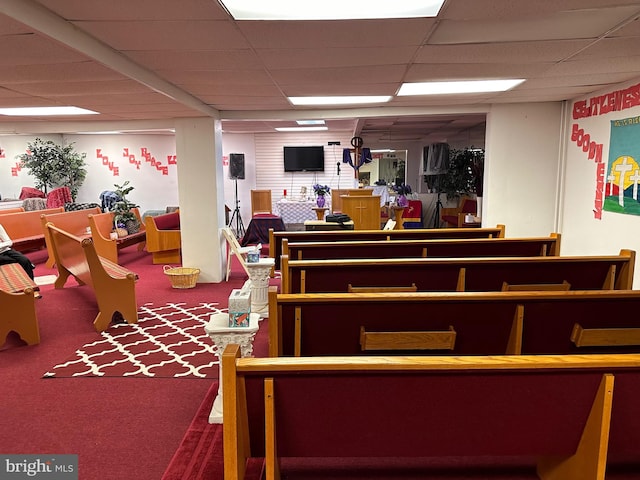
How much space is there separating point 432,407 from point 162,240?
700 cm

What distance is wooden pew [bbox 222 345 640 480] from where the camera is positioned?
1.32 meters

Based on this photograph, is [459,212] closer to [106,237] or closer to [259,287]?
[259,287]

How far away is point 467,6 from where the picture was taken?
7.47 feet

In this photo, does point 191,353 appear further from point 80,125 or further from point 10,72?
point 80,125

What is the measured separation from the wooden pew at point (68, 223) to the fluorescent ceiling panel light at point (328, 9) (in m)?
5.82

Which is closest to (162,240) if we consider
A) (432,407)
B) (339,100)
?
(339,100)

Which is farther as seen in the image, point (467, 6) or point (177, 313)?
point (177, 313)

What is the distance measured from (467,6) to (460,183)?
8854 mm

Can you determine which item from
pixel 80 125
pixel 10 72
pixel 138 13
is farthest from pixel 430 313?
Result: pixel 80 125

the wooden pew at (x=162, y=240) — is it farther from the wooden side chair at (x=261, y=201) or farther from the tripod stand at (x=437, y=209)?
the tripod stand at (x=437, y=209)

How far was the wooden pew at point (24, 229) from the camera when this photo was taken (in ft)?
24.7

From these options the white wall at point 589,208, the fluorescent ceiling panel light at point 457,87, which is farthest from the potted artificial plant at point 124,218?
the white wall at point 589,208

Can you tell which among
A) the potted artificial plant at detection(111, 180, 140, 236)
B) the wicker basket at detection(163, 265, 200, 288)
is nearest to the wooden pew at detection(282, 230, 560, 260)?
the wicker basket at detection(163, 265, 200, 288)

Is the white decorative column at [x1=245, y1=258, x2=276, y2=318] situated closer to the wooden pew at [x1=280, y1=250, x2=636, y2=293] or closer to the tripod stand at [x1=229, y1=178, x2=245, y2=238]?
the wooden pew at [x1=280, y1=250, x2=636, y2=293]
